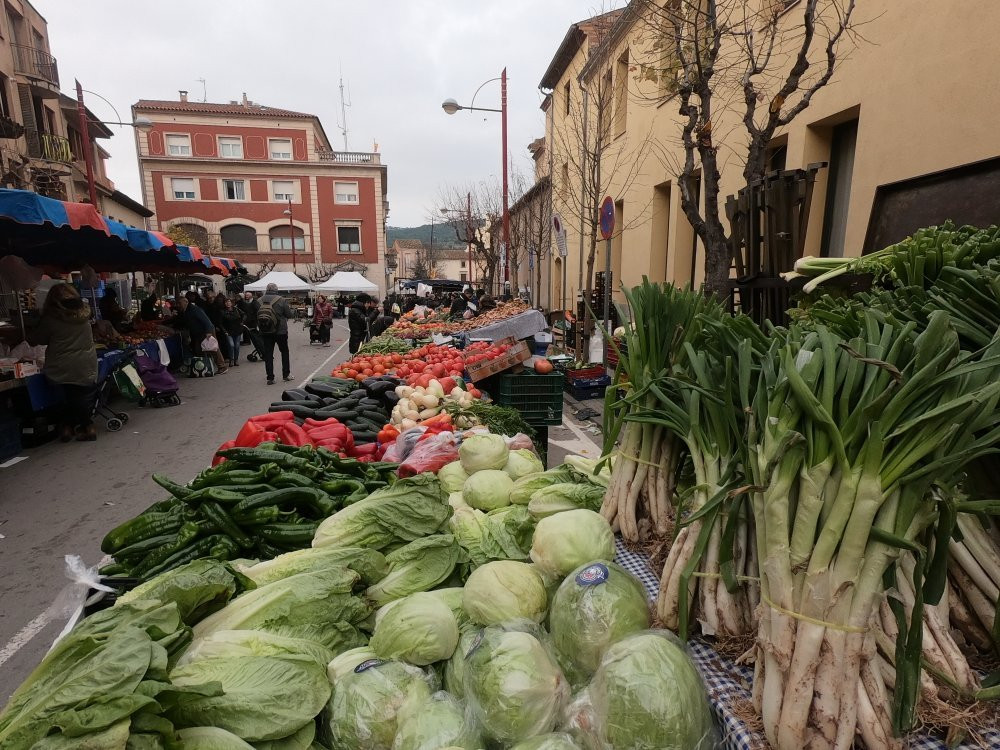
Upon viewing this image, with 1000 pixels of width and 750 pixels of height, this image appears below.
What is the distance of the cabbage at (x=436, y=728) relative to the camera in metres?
1.40

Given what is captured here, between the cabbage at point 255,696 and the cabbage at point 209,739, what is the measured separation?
0.03 m

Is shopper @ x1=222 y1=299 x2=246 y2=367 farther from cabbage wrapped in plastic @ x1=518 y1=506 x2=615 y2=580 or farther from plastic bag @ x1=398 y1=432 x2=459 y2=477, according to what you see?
cabbage wrapped in plastic @ x1=518 y1=506 x2=615 y2=580

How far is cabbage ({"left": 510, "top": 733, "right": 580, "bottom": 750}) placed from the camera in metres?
1.31

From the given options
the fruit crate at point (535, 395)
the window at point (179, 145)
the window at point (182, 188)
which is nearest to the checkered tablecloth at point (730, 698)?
the fruit crate at point (535, 395)

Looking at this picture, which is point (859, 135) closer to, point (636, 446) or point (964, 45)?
point (964, 45)

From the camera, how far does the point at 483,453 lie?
3.01 metres

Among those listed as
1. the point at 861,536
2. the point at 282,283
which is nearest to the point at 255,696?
the point at 861,536

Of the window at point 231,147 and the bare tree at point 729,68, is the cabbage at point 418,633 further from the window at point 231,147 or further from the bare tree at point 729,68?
the window at point 231,147

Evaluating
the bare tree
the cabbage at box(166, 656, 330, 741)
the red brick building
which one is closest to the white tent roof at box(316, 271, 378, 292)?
the bare tree

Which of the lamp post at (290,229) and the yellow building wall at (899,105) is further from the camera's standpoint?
the lamp post at (290,229)

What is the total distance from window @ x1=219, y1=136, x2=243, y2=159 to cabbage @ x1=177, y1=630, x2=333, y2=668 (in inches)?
2024

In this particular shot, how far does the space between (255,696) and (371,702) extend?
32cm

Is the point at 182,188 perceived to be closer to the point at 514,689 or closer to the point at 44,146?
the point at 44,146

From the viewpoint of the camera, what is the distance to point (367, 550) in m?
2.13
